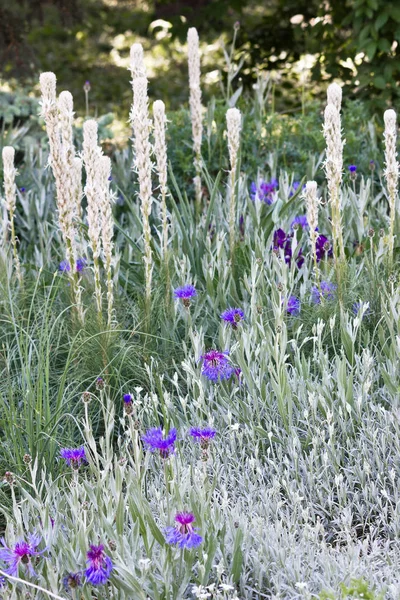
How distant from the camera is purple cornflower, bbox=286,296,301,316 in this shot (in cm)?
311

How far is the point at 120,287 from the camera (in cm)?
350

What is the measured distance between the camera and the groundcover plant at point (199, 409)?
2000mm

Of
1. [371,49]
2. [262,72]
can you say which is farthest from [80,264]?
[262,72]

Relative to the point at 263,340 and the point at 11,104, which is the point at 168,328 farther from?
the point at 11,104

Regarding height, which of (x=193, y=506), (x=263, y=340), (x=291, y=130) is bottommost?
(x=193, y=506)

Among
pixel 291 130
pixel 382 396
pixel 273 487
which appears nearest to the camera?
pixel 273 487

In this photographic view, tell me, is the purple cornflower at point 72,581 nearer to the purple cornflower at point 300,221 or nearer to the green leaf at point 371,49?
the purple cornflower at point 300,221

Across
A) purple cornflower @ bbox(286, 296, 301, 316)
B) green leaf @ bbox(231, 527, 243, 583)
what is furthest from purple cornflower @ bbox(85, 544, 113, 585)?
→ purple cornflower @ bbox(286, 296, 301, 316)

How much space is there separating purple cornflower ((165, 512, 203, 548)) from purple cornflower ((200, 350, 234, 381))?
861 millimetres

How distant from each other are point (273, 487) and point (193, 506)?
38 centimetres

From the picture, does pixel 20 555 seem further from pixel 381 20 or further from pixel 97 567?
pixel 381 20

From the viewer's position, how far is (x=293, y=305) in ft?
10.2

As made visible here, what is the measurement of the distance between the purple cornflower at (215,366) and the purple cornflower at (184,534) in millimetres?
861

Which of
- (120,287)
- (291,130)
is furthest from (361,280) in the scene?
(291,130)
